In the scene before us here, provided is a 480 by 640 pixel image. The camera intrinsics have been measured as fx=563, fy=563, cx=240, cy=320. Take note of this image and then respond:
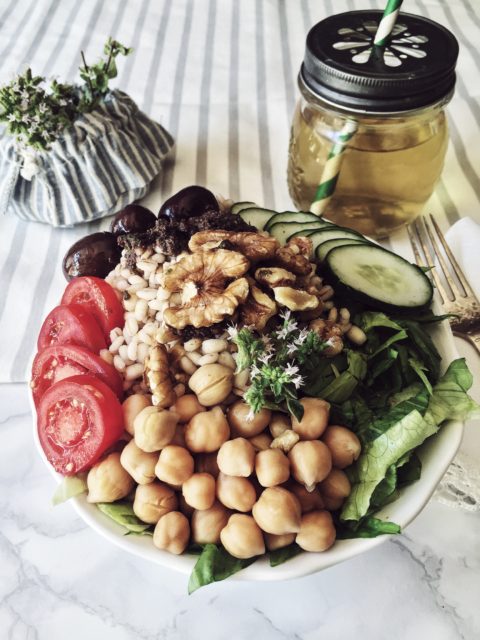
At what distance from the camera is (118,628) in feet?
2.86

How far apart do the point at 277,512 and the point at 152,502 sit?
19 cm

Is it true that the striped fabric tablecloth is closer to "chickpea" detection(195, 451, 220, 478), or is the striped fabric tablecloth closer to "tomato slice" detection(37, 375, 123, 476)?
"tomato slice" detection(37, 375, 123, 476)

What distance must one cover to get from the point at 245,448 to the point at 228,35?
1.84 m

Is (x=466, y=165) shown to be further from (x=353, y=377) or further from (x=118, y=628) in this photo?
(x=118, y=628)

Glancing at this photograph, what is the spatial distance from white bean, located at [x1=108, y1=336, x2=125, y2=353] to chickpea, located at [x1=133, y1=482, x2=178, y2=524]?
0.25 meters

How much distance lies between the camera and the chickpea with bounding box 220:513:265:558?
760 mm

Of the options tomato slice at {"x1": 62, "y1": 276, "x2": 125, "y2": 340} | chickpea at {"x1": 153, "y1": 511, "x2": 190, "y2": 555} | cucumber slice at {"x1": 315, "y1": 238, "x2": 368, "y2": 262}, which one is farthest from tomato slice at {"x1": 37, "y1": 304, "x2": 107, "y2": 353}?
cucumber slice at {"x1": 315, "y1": 238, "x2": 368, "y2": 262}

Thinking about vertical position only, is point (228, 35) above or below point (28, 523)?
above

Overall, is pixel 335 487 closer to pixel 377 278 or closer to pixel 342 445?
pixel 342 445

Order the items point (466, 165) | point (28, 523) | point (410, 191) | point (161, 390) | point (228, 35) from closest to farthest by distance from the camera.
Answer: point (161, 390) → point (28, 523) → point (410, 191) → point (466, 165) → point (228, 35)

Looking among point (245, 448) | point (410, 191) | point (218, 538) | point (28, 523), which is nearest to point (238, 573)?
point (218, 538)

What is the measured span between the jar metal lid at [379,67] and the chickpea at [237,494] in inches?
29.8

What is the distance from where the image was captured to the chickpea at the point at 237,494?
80cm

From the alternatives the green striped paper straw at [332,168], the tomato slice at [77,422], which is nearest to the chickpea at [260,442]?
the tomato slice at [77,422]
